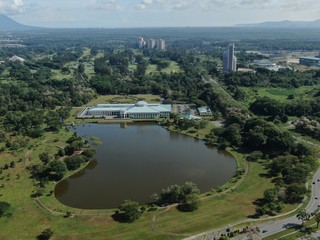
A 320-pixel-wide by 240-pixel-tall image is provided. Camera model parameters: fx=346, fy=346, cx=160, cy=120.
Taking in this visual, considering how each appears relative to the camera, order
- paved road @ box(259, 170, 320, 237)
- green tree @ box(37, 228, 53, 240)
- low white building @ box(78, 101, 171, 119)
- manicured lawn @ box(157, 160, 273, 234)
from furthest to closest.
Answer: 1. low white building @ box(78, 101, 171, 119)
2. manicured lawn @ box(157, 160, 273, 234)
3. paved road @ box(259, 170, 320, 237)
4. green tree @ box(37, 228, 53, 240)

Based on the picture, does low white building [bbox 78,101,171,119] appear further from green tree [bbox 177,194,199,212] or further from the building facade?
the building facade

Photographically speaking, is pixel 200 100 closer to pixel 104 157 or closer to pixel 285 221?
pixel 104 157

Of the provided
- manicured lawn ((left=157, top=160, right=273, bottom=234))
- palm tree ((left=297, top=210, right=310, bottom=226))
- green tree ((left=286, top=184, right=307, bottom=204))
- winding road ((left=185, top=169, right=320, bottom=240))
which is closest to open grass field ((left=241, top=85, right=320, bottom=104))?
manicured lawn ((left=157, top=160, right=273, bottom=234))

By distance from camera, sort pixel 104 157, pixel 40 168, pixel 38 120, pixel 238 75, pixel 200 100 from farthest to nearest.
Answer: pixel 238 75, pixel 200 100, pixel 38 120, pixel 104 157, pixel 40 168

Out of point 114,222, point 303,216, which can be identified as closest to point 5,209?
point 114,222

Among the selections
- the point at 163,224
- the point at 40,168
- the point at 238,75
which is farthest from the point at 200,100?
the point at 163,224

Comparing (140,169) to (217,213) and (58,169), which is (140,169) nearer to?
(58,169)
